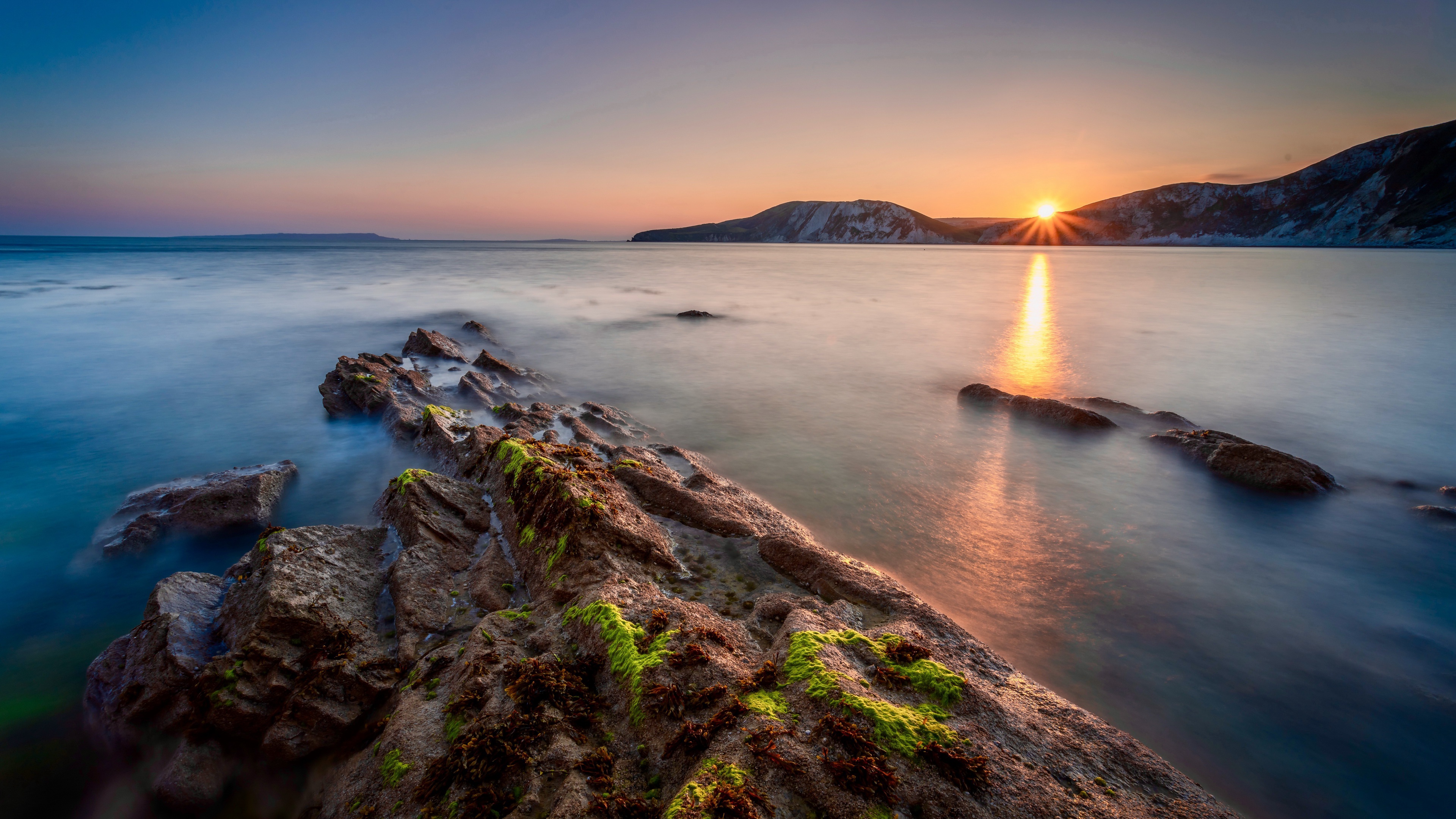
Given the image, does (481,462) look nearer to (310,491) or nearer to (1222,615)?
(310,491)

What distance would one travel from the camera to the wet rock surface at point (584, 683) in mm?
3504

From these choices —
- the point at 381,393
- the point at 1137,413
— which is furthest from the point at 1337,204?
the point at 381,393

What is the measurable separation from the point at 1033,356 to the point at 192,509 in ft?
82.3

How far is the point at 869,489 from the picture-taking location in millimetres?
10180

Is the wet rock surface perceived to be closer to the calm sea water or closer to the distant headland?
the calm sea water

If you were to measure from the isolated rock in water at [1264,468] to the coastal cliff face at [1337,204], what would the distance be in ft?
554

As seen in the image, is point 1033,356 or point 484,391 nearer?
point 484,391

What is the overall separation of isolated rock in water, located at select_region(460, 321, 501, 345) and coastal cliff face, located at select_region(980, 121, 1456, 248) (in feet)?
583

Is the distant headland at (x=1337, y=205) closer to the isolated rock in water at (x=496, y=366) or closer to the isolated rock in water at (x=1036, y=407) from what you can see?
the isolated rock in water at (x=1036, y=407)

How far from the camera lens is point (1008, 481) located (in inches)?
418

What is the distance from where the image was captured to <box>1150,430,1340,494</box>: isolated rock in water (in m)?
9.72

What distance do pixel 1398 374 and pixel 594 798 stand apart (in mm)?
27432

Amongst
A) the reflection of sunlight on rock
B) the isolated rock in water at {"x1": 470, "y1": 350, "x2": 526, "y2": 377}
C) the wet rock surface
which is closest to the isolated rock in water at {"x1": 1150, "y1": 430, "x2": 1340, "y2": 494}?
the reflection of sunlight on rock

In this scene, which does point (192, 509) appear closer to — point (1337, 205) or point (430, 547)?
point (430, 547)
